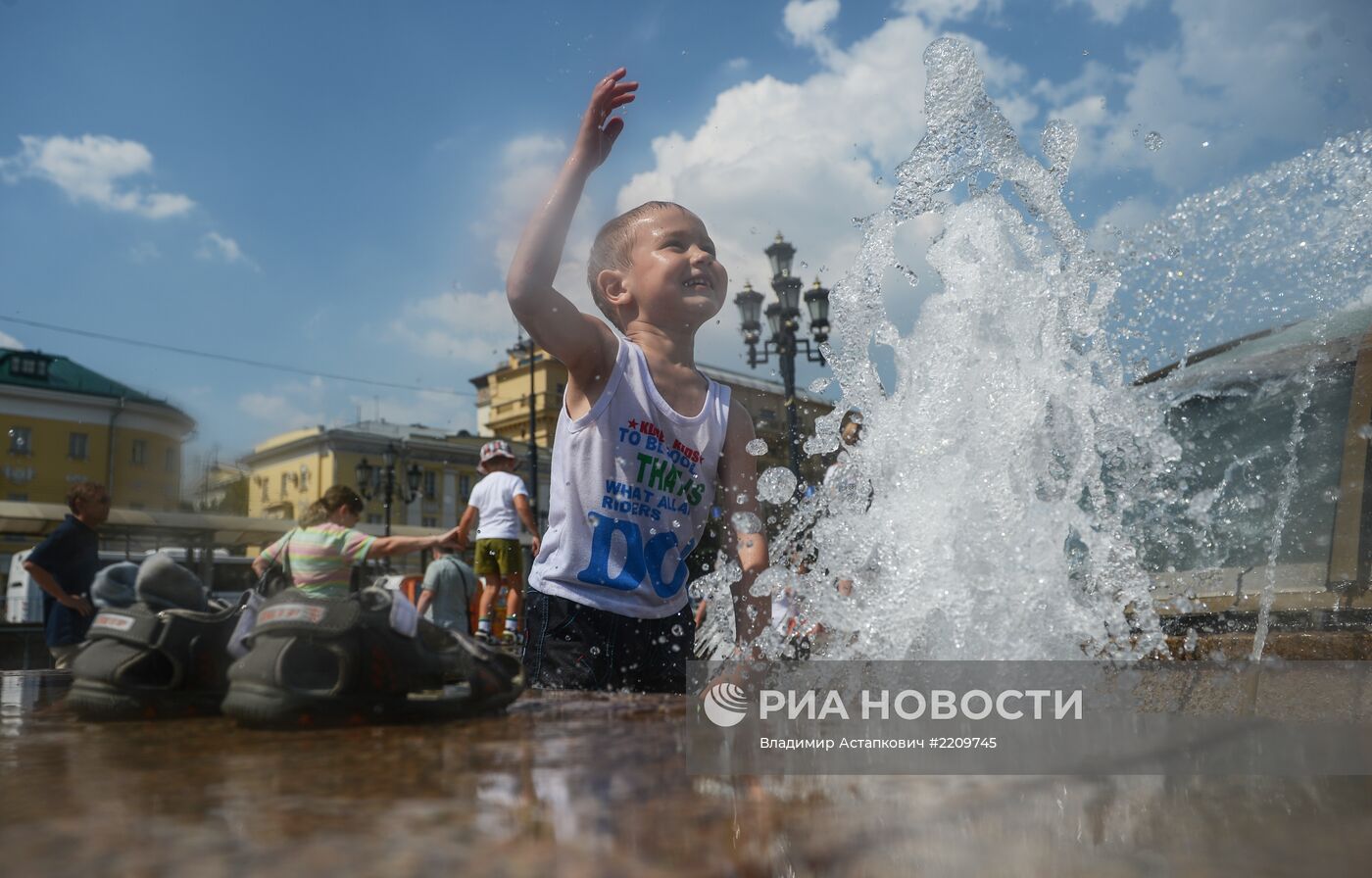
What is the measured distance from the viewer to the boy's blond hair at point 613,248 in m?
2.37

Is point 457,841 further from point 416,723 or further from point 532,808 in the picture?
point 416,723

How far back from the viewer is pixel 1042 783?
79cm

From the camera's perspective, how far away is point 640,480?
219cm

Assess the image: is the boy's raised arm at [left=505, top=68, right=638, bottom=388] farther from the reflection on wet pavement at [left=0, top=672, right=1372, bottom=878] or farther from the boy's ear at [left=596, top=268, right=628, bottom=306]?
the reflection on wet pavement at [left=0, top=672, right=1372, bottom=878]

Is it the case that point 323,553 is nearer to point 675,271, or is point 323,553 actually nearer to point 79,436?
point 675,271

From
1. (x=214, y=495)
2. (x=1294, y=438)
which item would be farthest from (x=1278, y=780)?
(x=1294, y=438)

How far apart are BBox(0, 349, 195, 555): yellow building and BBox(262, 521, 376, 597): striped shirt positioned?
0.24 meters

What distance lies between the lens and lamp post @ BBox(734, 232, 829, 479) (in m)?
10.8

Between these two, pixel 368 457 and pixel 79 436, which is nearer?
pixel 79 436

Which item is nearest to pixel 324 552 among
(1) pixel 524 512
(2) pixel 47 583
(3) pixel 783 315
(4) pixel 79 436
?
(2) pixel 47 583

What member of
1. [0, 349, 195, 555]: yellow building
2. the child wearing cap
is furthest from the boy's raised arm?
the child wearing cap

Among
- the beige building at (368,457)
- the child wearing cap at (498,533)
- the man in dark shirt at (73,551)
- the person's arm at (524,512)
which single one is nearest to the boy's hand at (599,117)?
the man in dark shirt at (73,551)

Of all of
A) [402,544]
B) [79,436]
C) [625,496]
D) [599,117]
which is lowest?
[402,544]

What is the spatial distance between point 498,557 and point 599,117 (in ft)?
19.1
